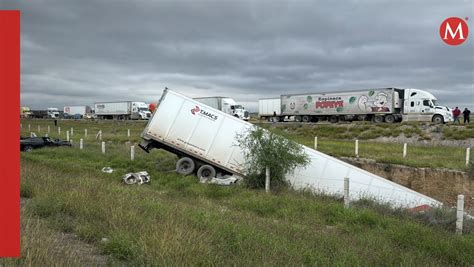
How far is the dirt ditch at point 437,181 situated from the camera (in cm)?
1742

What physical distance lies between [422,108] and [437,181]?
2389 cm

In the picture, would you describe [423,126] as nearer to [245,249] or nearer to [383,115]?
[383,115]

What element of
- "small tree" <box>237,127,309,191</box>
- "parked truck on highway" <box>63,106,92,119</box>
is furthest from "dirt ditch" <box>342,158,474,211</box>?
"parked truck on highway" <box>63,106,92,119</box>

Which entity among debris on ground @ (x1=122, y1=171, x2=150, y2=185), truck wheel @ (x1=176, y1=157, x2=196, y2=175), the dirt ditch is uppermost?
truck wheel @ (x1=176, y1=157, x2=196, y2=175)

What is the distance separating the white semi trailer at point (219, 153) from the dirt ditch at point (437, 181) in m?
3.30

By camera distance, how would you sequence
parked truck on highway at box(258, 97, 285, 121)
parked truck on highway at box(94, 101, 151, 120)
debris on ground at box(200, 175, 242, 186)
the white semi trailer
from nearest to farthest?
1. debris on ground at box(200, 175, 242, 186)
2. the white semi trailer
3. parked truck on highway at box(258, 97, 285, 121)
4. parked truck on highway at box(94, 101, 151, 120)

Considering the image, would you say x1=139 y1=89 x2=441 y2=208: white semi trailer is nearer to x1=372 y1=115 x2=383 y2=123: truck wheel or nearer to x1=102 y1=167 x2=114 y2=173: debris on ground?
x1=102 y1=167 x2=114 y2=173: debris on ground

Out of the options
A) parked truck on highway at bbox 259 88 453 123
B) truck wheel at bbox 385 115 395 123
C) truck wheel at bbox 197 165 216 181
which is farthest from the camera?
truck wheel at bbox 385 115 395 123

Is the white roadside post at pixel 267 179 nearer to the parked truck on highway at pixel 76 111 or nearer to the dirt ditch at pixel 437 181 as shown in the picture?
the dirt ditch at pixel 437 181

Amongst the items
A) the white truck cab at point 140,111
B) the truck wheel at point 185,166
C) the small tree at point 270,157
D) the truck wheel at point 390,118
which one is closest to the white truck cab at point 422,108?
the truck wheel at point 390,118

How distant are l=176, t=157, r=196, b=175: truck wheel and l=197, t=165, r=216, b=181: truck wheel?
47cm

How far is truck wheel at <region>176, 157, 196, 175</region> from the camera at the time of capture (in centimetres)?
1692

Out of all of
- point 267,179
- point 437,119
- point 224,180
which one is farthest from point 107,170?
point 437,119

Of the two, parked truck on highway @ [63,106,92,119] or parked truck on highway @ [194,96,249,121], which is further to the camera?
parked truck on highway @ [63,106,92,119]
